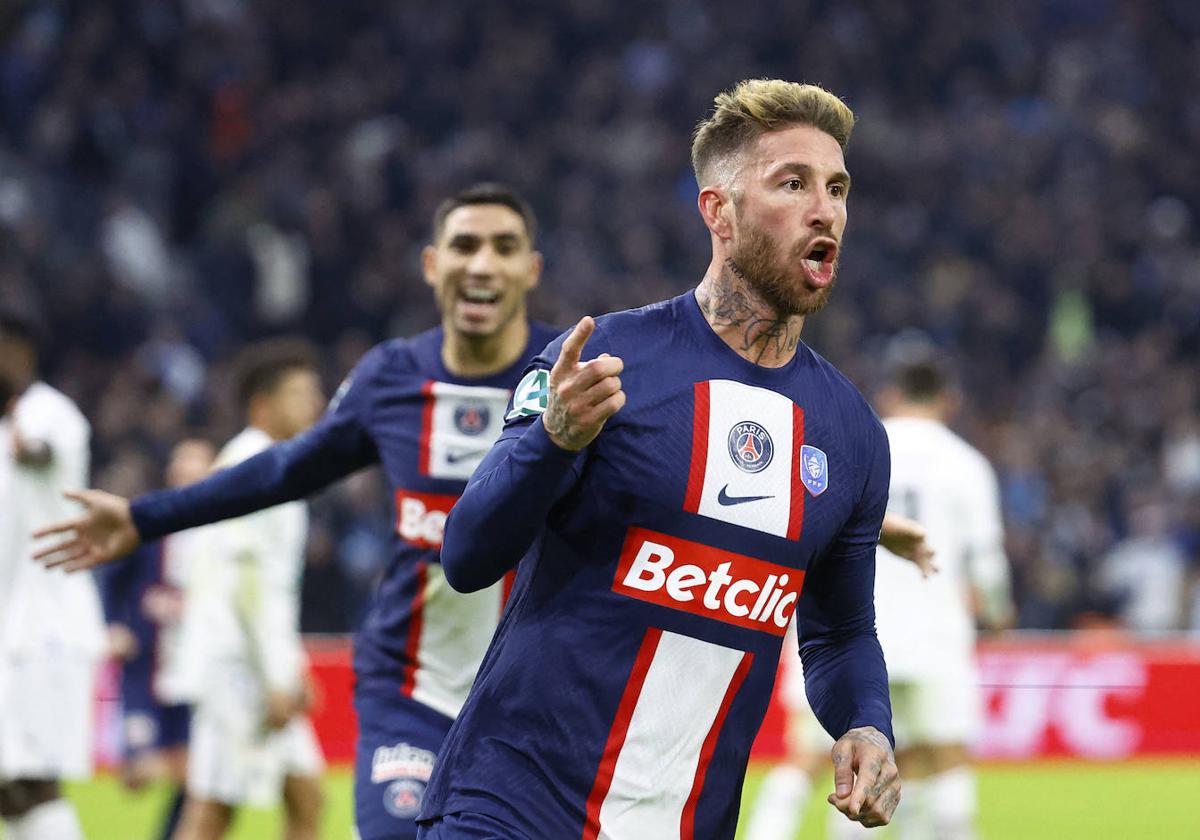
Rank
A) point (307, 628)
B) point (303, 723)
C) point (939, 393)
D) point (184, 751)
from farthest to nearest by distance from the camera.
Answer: point (307, 628) < point (184, 751) < point (939, 393) < point (303, 723)

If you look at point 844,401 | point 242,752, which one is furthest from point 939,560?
point 844,401

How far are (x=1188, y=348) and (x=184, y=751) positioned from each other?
11.8 m

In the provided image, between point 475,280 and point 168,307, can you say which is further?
point 168,307

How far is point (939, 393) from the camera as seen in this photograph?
841 cm

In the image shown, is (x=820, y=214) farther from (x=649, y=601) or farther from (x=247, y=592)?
(x=247, y=592)

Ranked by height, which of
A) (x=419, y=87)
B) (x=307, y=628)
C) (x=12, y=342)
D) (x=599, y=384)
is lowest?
(x=599, y=384)

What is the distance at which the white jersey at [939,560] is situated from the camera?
8.16 metres

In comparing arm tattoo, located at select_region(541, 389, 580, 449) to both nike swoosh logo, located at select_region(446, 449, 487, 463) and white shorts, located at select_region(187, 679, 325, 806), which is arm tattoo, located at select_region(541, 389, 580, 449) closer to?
nike swoosh logo, located at select_region(446, 449, 487, 463)

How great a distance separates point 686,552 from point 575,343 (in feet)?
1.67

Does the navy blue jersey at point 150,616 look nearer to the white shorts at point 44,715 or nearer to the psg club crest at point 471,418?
the white shorts at point 44,715

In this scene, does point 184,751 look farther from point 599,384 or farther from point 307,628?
point 599,384

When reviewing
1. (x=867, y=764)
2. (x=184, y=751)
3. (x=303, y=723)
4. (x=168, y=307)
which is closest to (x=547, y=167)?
(x=168, y=307)

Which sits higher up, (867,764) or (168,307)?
(168,307)

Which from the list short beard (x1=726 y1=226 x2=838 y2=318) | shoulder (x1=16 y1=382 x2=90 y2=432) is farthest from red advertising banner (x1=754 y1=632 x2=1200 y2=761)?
short beard (x1=726 y1=226 x2=838 y2=318)
